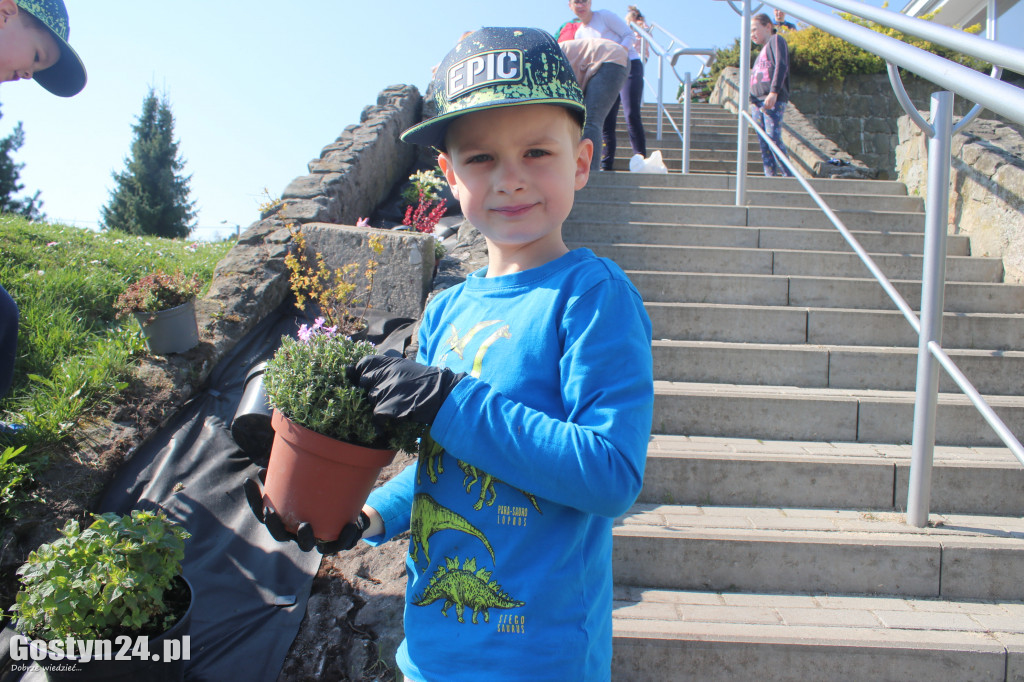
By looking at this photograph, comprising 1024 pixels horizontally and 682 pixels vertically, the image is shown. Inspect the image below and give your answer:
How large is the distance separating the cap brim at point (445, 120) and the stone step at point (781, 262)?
10.7 ft

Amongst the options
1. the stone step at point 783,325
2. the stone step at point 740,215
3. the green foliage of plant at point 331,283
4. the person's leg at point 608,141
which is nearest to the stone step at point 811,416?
the stone step at point 783,325

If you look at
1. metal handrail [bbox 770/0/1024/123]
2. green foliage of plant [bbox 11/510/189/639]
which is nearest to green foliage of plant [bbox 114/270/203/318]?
green foliage of plant [bbox 11/510/189/639]

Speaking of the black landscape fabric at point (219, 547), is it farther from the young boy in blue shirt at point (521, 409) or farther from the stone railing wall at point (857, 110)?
the stone railing wall at point (857, 110)

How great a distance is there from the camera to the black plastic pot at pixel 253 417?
6.91 ft

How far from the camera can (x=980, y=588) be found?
2432mm

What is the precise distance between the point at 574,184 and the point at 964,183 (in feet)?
15.9

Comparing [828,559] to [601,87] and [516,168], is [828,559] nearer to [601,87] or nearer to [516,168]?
Result: [516,168]

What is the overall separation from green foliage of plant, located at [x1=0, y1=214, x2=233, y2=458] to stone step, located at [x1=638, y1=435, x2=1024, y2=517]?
2.82 m

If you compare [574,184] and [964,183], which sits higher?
[964,183]

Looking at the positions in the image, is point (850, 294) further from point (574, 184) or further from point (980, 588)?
point (574, 184)

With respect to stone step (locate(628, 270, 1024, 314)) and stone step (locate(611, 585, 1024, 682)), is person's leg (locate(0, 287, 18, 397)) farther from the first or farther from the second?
stone step (locate(628, 270, 1024, 314))

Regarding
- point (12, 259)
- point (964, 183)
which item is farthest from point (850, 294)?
point (12, 259)

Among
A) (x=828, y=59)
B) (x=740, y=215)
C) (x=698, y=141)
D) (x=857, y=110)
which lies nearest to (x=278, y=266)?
(x=740, y=215)

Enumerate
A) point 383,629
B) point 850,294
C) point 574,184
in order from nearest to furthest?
point 574,184, point 383,629, point 850,294
